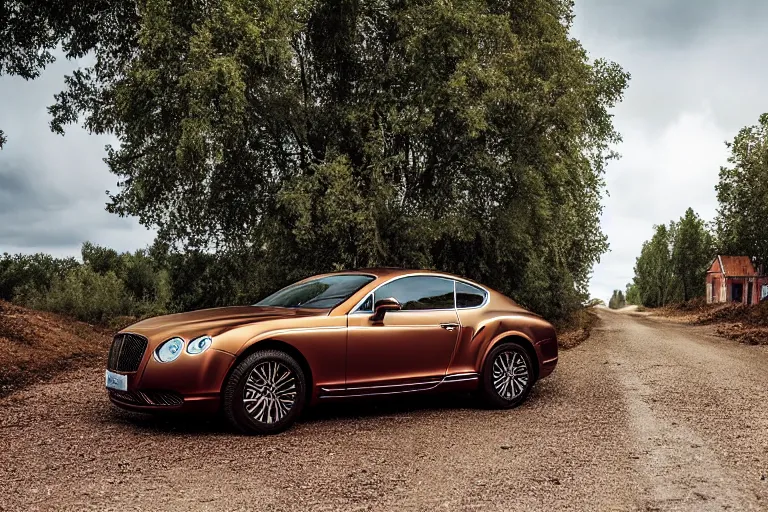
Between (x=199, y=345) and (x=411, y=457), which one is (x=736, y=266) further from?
(x=199, y=345)

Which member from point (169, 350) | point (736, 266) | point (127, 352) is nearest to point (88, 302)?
point (127, 352)

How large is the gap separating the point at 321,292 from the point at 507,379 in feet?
8.09

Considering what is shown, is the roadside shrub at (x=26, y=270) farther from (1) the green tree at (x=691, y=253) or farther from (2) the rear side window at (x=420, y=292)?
(1) the green tree at (x=691, y=253)

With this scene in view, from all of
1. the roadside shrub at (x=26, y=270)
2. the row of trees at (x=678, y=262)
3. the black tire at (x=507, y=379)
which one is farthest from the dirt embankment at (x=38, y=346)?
the row of trees at (x=678, y=262)

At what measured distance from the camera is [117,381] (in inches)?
291

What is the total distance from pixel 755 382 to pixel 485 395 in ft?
17.9

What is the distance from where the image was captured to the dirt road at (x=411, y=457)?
17.0 ft

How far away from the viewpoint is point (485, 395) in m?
8.80

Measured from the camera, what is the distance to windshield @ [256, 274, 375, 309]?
26.7ft

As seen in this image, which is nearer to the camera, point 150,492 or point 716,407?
point 150,492

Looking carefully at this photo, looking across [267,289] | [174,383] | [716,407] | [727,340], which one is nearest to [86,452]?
[174,383]

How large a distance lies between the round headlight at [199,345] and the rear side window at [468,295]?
3.06 meters

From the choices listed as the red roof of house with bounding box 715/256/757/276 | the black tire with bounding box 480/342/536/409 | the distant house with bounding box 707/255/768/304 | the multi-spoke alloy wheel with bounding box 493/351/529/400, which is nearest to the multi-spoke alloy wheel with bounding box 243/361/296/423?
the black tire with bounding box 480/342/536/409

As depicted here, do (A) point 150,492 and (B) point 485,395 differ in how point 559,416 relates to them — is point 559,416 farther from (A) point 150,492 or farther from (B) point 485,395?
(A) point 150,492
